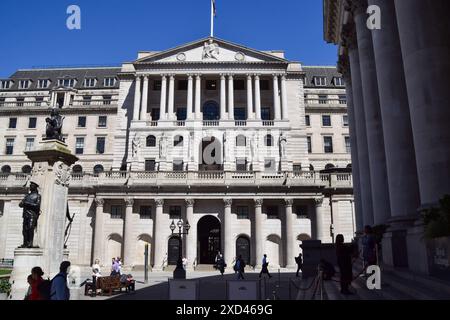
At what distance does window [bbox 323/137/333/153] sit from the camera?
204 feet

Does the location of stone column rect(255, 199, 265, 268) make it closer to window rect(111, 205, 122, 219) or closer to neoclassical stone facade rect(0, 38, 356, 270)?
neoclassical stone facade rect(0, 38, 356, 270)

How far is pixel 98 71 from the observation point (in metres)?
80.8

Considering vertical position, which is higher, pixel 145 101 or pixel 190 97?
pixel 190 97

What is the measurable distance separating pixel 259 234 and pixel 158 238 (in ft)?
40.8

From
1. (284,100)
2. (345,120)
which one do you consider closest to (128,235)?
(284,100)

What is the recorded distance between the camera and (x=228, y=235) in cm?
4522

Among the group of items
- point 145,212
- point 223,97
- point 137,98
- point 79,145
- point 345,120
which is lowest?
point 145,212

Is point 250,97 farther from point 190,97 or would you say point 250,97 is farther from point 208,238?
point 208,238

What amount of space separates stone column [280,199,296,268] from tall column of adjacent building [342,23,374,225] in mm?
21361

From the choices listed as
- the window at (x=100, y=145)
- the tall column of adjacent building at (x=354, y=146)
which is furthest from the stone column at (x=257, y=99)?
the window at (x=100, y=145)

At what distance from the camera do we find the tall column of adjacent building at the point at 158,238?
44344 mm

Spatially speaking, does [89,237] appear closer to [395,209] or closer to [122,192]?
[122,192]

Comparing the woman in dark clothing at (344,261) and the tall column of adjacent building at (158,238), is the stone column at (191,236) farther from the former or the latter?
the woman in dark clothing at (344,261)
